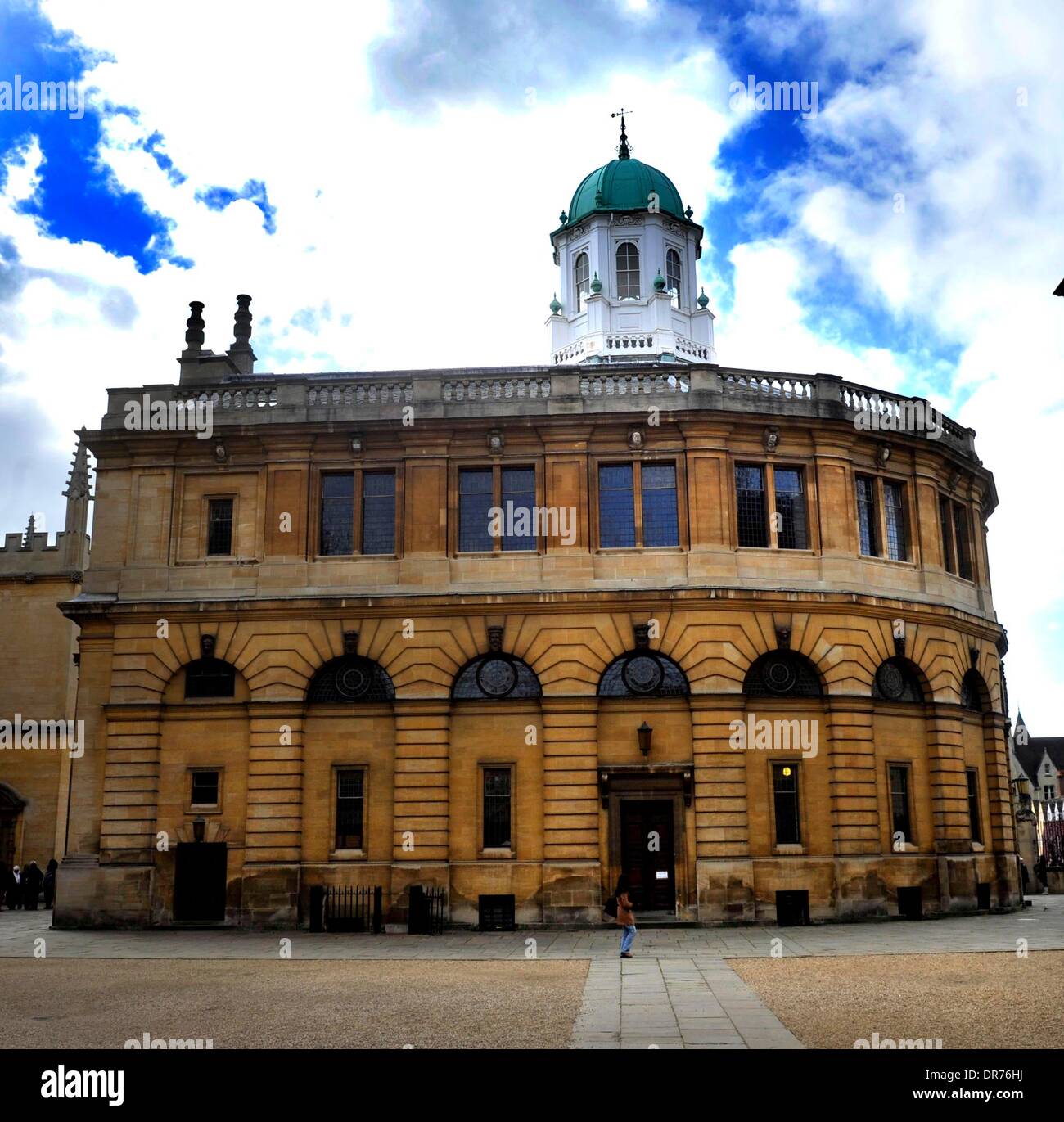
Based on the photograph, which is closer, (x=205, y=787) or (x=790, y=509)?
(x=205, y=787)

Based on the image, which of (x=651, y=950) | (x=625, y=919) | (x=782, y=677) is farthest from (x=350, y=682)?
(x=625, y=919)

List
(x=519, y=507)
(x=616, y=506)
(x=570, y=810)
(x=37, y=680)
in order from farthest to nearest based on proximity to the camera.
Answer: (x=37, y=680) → (x=519, y=507) → (x=616, y=506) → (x=570, y=810)

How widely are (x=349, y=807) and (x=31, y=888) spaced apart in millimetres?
17569

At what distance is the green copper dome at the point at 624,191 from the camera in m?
66.9

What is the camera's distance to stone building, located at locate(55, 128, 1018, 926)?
30.4 meters

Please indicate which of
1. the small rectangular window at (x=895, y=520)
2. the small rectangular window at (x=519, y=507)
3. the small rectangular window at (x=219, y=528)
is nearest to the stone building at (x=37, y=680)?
the small rectangular window at (x=219, y=528)

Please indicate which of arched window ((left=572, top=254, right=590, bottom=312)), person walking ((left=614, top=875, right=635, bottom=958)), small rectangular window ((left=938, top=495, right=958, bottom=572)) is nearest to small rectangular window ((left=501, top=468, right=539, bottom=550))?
person walking ((left=614, top=875, right=635, bottom=958))

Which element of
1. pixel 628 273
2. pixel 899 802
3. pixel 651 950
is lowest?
pixel 651 950

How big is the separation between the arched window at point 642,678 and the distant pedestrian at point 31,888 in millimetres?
23206

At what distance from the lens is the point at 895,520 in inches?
1359

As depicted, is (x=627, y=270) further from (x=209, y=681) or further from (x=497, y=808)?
(x=497, y=808)

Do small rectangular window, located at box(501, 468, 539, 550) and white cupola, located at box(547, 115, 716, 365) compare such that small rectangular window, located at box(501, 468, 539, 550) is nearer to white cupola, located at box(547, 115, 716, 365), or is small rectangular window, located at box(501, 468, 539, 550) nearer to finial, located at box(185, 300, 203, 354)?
finial, located at box(185, 300, 203, 354)
